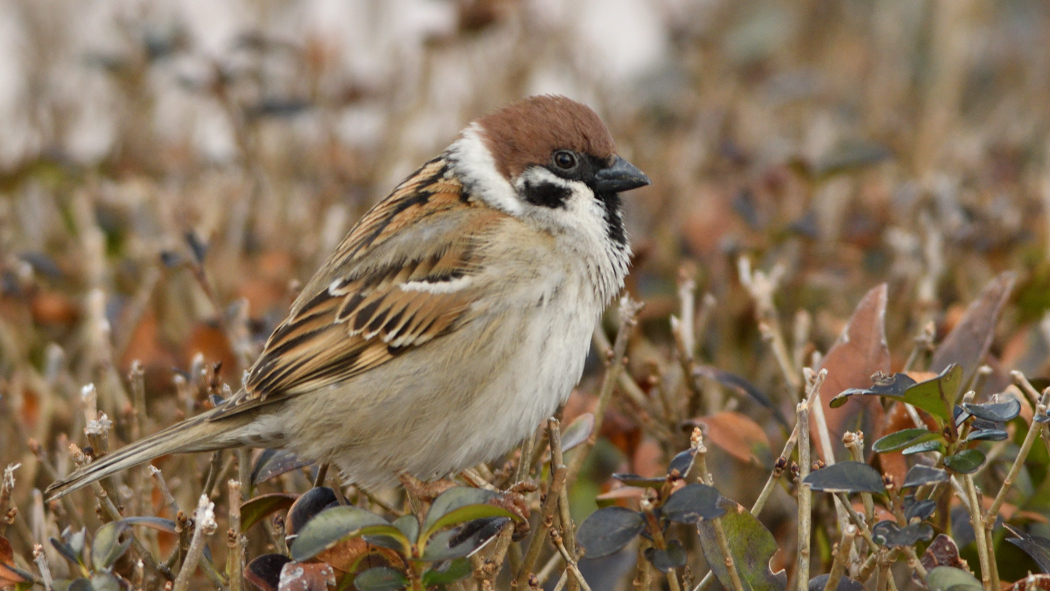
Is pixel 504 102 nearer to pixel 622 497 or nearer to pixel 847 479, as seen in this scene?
pixel 622 497

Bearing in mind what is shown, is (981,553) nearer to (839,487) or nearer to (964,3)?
(839,487)

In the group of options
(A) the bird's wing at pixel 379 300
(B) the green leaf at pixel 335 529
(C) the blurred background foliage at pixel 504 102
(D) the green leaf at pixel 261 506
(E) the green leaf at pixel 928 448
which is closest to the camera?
(B) the green leaf at pixel 335 529

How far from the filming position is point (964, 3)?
4578 millimetres

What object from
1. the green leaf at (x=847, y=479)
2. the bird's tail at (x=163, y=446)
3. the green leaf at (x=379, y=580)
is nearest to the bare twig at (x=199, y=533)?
the green leaf at (x=379, y=580)

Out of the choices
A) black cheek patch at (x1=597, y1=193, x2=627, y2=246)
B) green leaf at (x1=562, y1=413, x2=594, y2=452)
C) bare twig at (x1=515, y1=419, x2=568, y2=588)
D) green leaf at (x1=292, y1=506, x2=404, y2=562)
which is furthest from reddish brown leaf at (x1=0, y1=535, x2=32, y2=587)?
black cheek patch at (x1=597, y1=193, x2=627, y2=246)

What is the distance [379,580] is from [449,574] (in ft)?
0.28

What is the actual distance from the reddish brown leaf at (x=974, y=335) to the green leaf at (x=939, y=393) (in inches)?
20.4

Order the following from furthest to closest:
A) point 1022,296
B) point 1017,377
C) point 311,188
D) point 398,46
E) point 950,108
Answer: point 398,46, point 950,108, point 311,188, point 1022,296, point 1017,377

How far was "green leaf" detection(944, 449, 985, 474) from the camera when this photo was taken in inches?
52.9

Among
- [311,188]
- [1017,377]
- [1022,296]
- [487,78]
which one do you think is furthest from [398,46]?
[1017,377]

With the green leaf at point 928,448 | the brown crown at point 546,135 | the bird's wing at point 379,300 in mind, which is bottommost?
the green leaf at point 928,448

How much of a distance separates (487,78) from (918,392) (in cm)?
322

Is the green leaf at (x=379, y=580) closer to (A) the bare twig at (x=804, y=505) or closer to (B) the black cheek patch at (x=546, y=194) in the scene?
(A) the bare twig at (x=804, y=505)

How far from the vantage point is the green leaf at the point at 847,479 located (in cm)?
132
